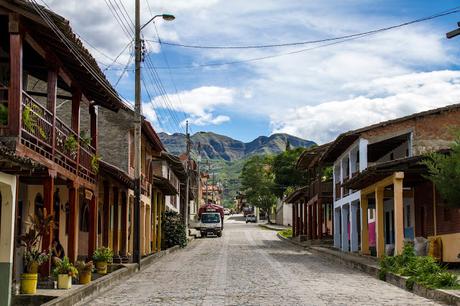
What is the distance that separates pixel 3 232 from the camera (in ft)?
40.1

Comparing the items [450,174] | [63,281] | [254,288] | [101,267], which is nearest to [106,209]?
[101,267]

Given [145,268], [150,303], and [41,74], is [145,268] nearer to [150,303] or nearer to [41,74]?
[41,74]

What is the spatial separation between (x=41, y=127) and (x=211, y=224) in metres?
48.5

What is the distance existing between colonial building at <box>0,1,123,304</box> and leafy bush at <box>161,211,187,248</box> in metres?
19.4

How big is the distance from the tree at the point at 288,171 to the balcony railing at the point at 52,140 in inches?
2410

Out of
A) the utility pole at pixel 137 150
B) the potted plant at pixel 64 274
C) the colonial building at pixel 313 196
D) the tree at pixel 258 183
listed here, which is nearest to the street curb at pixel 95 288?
the potted plant at pixel 64 274

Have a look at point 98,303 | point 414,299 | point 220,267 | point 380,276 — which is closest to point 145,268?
point 220,267

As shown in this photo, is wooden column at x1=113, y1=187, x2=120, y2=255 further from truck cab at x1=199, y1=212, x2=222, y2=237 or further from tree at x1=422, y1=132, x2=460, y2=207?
truck cab at x1=199, y1=212, x2=222, y2=237

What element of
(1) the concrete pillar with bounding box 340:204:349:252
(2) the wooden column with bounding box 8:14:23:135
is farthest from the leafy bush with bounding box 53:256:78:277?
(1) the concrete pillar with bounding box 340:204:349:252

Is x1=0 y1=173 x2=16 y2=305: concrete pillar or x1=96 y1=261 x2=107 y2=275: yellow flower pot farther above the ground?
x1=0 y1=173 x2=16 y2=305: concrete pillar

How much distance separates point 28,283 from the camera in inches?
539

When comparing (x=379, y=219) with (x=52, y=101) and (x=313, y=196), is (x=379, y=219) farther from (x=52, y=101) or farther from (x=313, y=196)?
(x=313, y=196)

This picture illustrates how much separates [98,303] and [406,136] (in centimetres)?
1948

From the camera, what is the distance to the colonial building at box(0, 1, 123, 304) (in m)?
12.2
